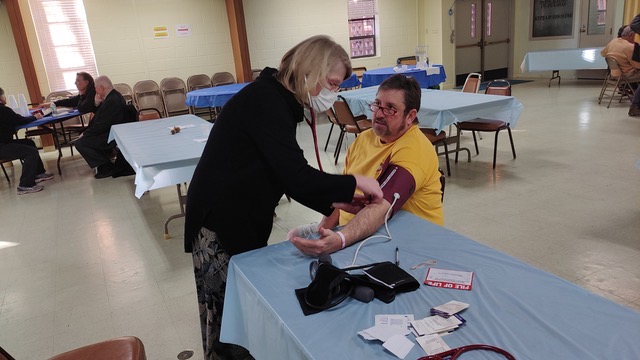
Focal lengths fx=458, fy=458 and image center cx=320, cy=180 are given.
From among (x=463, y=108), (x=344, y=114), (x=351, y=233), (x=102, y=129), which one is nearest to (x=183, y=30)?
(x=102, y=129)

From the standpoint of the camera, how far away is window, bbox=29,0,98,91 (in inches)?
306

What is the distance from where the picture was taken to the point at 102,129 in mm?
5812

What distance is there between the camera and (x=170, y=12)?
853 centimetres

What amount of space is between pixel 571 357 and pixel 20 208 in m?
5.32

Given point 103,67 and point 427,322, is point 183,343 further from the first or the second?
point 103,67

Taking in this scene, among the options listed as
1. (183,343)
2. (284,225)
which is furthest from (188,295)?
(284,225)

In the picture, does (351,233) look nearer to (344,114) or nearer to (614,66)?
(344,114)

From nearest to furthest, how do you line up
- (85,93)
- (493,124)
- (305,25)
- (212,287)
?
(212,287), (493,124), (85,93), (305,25)

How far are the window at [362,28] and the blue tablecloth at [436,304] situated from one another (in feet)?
30.4

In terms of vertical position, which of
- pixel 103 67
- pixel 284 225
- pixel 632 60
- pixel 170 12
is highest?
pixel 170 12

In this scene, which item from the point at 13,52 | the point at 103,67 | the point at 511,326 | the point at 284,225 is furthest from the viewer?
the point at 103,67

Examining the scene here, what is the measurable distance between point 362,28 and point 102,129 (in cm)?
651

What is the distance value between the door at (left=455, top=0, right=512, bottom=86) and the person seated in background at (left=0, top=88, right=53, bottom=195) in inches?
360

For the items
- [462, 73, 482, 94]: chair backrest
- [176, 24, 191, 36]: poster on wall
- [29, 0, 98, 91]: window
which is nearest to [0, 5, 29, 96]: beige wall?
[29, 0, 98, 91]: window
